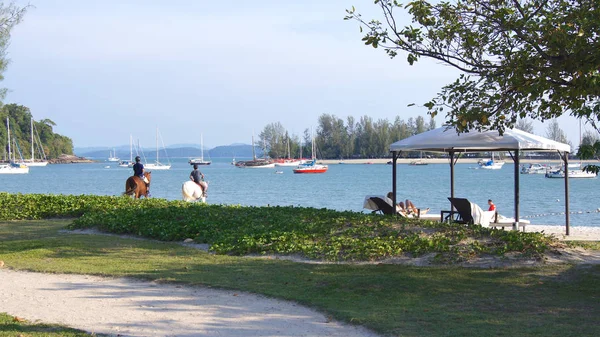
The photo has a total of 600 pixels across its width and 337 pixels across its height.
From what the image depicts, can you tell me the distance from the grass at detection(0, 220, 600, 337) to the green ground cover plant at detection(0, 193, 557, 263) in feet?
2.39

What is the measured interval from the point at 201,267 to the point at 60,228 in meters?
7.24

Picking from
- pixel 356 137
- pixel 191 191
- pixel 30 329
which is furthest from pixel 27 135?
pixel 30 329

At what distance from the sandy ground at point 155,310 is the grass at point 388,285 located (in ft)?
1.17

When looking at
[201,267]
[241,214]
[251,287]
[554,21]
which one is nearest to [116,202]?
[241,214]

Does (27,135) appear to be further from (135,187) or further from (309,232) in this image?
(309,232)

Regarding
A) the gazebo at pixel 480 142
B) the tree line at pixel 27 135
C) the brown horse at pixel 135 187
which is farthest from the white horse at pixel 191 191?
the tree line at pixel 27 135

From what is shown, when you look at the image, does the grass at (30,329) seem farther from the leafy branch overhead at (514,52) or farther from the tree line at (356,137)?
Answer: the tree line at (356,137)

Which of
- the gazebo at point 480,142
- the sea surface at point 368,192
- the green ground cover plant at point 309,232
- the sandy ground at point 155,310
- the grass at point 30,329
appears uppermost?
the gazebo at point 480,142

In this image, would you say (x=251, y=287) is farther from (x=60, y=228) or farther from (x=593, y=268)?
(x=60, y=228)

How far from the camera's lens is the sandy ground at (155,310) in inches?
293

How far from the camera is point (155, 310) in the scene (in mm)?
8352

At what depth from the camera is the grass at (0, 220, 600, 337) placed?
7625mm

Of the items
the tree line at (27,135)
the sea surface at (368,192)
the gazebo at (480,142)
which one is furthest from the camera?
the tree line at (27,135)

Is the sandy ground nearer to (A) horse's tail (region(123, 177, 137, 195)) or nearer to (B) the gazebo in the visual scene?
(B) the gazebo
